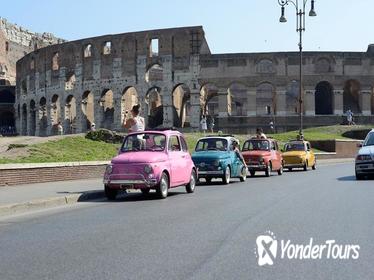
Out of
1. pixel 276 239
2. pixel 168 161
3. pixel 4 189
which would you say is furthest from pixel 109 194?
pixel 276 239

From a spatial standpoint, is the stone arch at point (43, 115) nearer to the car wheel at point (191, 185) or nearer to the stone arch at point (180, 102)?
the stone arch at point (180, 102)

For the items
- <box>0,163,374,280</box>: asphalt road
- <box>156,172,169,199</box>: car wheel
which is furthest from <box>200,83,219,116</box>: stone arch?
<box>0,163,374,280</box>: asphalt road

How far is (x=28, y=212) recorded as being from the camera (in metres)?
12.8

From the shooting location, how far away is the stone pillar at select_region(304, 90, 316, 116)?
62.8 metres

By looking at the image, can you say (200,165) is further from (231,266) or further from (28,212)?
(231,266)

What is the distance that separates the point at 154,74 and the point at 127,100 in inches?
163

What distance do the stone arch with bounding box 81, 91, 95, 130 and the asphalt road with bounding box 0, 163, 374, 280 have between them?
57.1 metres

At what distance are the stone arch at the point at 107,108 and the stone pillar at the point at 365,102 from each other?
25634 millimetres

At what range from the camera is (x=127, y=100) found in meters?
71.6

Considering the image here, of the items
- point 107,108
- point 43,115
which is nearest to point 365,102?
point 107,108

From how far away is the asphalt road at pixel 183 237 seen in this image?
6971mm

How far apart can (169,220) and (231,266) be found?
13.3 ft

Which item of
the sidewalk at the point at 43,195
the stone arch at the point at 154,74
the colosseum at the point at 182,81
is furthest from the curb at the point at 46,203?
the stone arch at the point at 154,74

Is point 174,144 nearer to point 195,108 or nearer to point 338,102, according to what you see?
point 195,108
